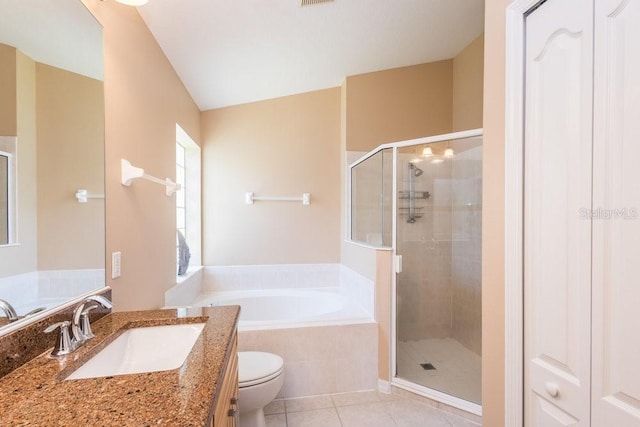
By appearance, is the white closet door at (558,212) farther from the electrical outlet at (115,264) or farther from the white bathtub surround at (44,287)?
the electrical outlet at (115,264)

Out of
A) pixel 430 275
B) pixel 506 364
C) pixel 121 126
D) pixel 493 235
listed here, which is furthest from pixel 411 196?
pixel 121 126

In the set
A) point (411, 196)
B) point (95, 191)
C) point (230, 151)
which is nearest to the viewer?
point (95, 191)

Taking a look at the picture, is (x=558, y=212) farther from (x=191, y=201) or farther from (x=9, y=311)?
(x=191, y=201)

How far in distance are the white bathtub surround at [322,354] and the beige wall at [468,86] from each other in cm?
221

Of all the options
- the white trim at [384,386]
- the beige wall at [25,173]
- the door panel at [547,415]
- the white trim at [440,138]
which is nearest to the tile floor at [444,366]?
the white trim at [384,386]

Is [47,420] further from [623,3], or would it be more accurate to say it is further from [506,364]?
[623,3]

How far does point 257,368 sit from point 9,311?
1175 millimetres

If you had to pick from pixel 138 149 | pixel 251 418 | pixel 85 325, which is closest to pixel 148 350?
pixel 85 325

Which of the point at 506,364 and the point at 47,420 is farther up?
the point at 47,420

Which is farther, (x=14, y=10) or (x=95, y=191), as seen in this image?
(x=95, y=191)

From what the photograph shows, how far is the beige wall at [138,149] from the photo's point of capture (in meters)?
1.39

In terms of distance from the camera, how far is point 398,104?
10.3 ft

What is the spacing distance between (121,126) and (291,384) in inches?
76.0

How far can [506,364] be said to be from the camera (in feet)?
3.39
